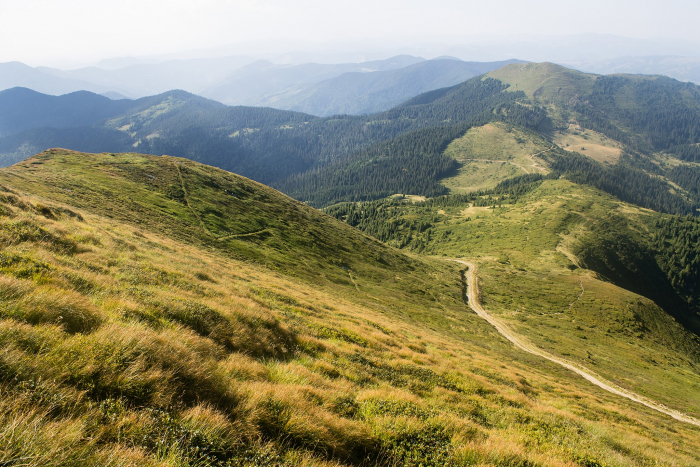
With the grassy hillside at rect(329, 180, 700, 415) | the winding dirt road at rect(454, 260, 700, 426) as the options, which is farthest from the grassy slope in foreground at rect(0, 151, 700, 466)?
the grassy hillside at rect(329, 180, 700, 415)

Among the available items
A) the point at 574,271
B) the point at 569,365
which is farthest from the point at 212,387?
the point at 574,271

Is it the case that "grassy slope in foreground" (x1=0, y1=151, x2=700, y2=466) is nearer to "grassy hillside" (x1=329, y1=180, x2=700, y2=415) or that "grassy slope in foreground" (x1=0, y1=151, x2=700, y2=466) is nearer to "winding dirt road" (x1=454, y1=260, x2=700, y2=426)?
"winding dirt road" (x1=454, y1=260, x2=700, y2=426)

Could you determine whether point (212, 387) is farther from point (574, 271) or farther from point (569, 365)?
point (574, 271)

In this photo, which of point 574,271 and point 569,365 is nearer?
point 569,365

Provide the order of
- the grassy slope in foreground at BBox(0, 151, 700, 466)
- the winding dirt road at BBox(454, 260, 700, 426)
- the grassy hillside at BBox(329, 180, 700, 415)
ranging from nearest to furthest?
1. the grassy slope in foreground at BBox(0, 151, 700, 466)
2. the winding dirt road at BBox(454, 260, 700, 426)
3. the grassy hillside at BBox(329, 180, 700, 415)

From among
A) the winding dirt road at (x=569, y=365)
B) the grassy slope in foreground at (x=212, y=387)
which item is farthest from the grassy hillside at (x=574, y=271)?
the grassy slope in foreground at (x=212, y=387)

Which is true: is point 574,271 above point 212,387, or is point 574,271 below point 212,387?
below

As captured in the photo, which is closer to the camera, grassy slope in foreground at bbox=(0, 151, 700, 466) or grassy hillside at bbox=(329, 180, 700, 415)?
grassy slope in foreground at bbox=(0, 151, 700, 466)

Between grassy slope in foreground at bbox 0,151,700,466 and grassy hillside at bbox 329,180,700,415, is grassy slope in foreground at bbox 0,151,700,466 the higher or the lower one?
the higher one

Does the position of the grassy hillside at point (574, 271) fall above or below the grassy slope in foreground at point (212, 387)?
below

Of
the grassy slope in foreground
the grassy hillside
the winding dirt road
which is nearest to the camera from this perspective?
the grassy slope in foreground

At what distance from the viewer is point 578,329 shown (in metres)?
60.9

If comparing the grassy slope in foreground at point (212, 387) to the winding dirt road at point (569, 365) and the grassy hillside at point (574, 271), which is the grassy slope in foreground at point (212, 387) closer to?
the winding dirt road at point (569, 365)

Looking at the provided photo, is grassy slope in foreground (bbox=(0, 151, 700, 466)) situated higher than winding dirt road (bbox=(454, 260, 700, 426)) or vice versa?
grassy slope in foreground (bbox=(0, 151, 700, 466))
